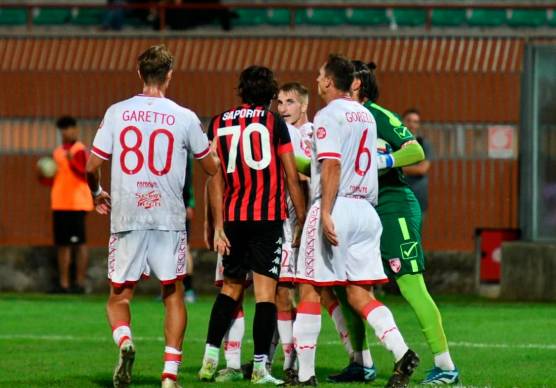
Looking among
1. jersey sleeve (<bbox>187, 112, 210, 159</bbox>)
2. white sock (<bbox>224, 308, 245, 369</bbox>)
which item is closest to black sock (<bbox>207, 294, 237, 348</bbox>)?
white sock (<bbox>224, 308, 245, 369</bbox>)

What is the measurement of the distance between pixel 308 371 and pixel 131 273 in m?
1.26

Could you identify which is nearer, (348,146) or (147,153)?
(147,153)

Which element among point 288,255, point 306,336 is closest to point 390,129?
point 288,255

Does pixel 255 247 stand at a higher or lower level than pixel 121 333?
higher

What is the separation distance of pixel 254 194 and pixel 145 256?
3.43ft

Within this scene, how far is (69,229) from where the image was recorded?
2048cm

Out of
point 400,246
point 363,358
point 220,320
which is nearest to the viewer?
point 400,246

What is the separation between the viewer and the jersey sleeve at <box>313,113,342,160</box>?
9422mm

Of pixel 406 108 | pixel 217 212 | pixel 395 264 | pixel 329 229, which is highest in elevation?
pixel 406 108

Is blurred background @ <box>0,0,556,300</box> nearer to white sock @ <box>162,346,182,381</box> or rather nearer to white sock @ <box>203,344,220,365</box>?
white sock @ <box>203,344,220,365</box>

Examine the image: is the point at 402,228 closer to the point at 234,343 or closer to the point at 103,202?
the point at 234,343

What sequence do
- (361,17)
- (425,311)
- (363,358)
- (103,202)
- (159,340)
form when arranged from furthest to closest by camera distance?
(361,17)
(159,340)
(363,358)
(425,311)
(103,202)

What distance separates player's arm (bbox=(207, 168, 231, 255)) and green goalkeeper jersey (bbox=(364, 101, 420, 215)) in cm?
106

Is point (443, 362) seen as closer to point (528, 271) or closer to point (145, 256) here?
point (145, 256)
